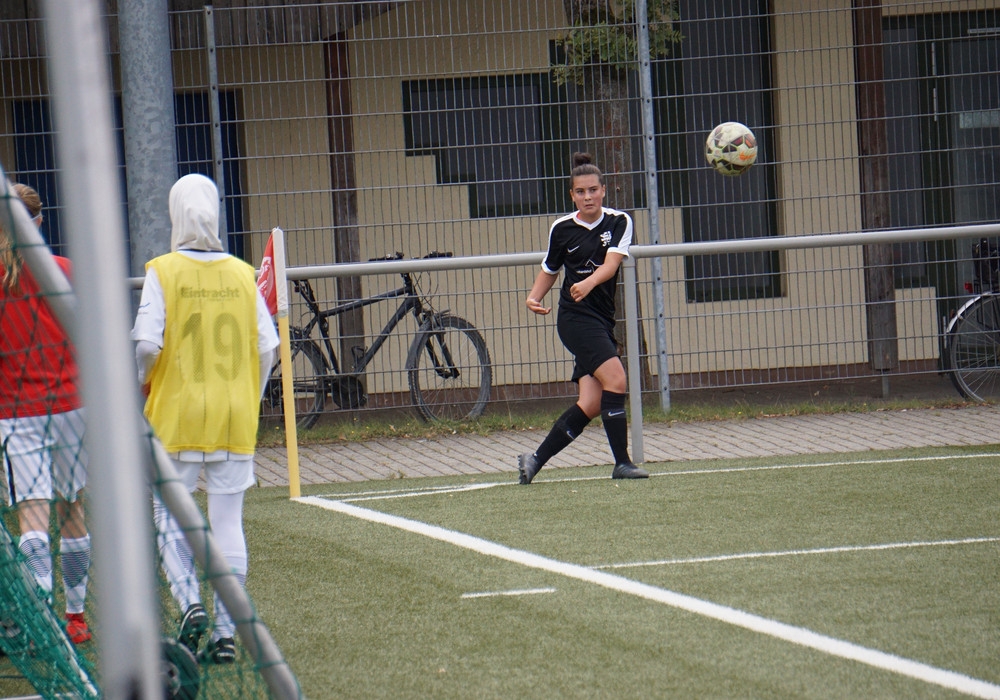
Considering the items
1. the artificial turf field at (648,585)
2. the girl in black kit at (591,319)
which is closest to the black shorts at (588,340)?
the girl in black kit at (591,319)

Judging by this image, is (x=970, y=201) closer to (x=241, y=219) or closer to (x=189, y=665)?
(x=241, y=219)

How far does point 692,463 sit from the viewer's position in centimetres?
822

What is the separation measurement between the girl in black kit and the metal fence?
245 centimetres

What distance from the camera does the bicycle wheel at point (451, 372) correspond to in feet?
32.9

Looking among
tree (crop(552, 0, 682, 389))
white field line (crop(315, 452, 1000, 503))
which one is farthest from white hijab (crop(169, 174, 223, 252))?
tree (crop(552, 0, 682, 389))

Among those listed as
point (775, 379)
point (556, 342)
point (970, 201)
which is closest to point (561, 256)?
point (556, 342)

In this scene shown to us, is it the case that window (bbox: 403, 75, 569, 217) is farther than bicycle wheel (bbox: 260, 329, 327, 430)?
Yes

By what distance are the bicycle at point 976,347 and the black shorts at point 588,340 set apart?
12.8 ft

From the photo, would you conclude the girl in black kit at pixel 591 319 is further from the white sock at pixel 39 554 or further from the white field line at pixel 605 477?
A: the white sock at pixel 39 554

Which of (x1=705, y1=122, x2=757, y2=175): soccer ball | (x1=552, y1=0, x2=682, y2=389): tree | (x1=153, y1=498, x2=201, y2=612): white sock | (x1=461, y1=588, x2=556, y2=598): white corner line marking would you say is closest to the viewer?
(x1=153, y1=498, x2=201, y2=612): white sock

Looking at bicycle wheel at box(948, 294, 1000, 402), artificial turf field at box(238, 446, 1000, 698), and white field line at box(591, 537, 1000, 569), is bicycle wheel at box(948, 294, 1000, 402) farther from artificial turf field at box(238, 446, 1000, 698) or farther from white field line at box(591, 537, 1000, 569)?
white field line at box(591, 537, 1000, 569)

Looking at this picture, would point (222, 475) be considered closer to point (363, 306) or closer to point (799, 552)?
point (799, 552)

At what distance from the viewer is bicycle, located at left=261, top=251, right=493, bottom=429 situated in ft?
32.5

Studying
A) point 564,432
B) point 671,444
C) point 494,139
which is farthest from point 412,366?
point 564,432
